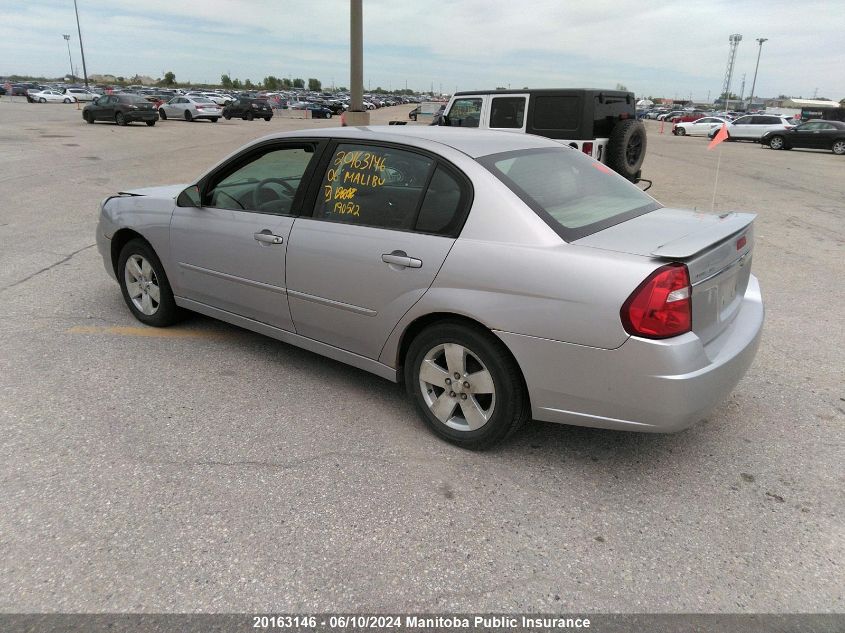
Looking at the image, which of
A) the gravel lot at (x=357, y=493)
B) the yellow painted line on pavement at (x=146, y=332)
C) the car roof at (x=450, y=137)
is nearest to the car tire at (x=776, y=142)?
the gravel lot at (x=357, y=493)

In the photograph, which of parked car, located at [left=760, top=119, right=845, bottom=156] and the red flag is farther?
parked car, located at [left=760, top=119, right=845, bottom=156]

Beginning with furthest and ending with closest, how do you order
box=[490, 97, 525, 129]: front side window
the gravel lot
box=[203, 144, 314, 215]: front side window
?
box=[490, 97, 525, 129]: front side window < box=[203, 144, 314, 215]: front side window < the gravel lot

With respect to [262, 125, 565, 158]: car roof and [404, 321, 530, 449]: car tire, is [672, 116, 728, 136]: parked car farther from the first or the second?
[404, 321, 530, 449]: car tire

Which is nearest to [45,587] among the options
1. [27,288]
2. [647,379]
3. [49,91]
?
[647,379]

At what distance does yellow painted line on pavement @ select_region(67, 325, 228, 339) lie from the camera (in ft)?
15.5

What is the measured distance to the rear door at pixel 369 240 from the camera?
10.4 feet

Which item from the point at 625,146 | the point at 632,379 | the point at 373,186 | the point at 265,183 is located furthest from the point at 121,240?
the point at 625,146

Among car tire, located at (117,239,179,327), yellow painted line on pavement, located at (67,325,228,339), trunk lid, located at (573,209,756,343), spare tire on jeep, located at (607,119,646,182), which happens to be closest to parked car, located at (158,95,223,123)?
spare tire on jeep, located at (607,119,646,182)

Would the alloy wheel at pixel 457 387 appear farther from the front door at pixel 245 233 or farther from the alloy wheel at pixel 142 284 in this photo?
the alloy wheel at pixel 142 284

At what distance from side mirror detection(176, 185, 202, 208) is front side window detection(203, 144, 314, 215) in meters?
0.05

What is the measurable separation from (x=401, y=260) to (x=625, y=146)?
25.5 feet

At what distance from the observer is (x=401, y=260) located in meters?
3.21

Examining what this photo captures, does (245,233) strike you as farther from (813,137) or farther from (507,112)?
(813,137)

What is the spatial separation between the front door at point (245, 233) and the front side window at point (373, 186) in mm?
237
